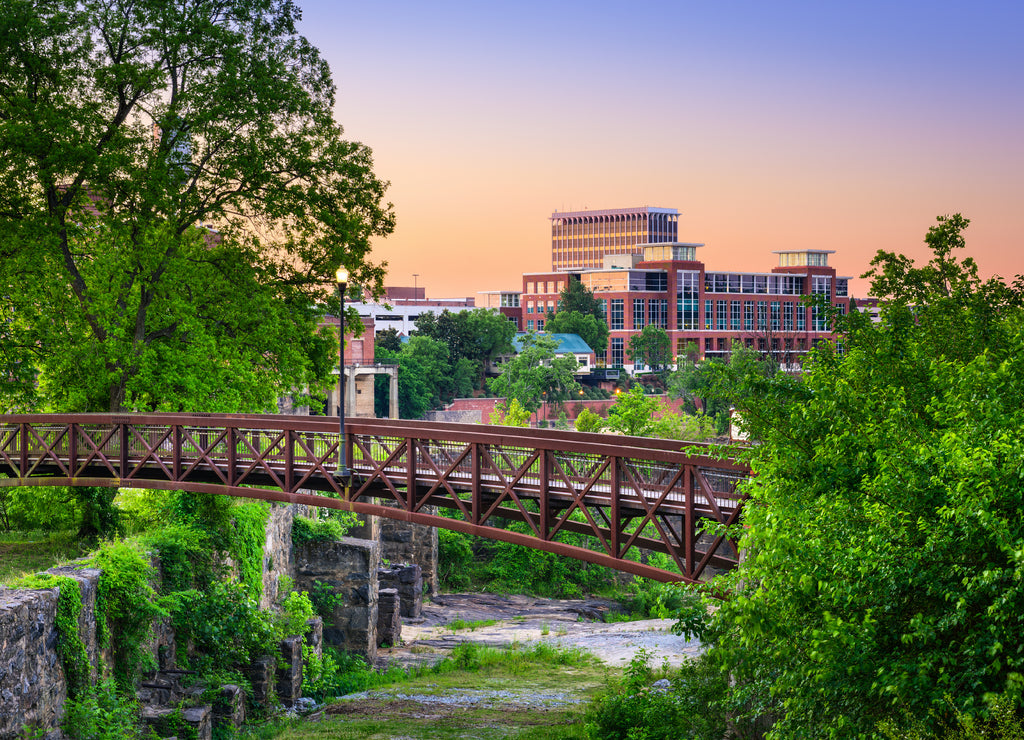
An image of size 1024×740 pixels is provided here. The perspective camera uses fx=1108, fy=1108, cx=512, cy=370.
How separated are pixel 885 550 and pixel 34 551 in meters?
20.2

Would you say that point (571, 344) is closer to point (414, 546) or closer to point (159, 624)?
point (414, 546)

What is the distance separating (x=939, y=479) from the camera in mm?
10055

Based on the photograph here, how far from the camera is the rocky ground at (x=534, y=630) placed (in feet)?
111

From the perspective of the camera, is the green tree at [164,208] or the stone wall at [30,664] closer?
the stone wall at [30,664]

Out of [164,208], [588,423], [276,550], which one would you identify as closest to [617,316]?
[588,423]

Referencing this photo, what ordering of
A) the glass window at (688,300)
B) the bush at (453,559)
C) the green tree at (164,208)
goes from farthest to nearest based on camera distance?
the glass window at (688,300)
the bush at (453,559)
the green tree at (164,208)

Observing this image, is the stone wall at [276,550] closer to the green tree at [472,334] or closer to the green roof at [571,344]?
the green tree at [472,334]

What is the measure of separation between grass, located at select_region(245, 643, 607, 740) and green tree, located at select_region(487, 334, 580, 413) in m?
57.5

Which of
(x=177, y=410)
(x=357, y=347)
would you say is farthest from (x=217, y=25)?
(x=357, y=347)

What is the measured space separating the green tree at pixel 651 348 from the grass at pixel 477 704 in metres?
88.0

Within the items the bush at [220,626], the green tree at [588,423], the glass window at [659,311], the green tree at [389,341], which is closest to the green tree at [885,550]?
the bush at [220,626]

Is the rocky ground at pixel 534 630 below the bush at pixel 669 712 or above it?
below

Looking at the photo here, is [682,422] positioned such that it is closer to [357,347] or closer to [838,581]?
[357,347]

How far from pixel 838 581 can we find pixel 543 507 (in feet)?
27.4
